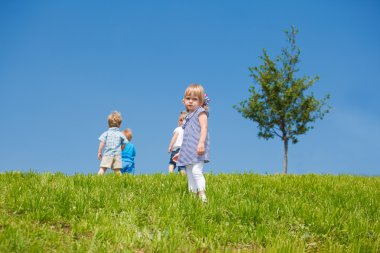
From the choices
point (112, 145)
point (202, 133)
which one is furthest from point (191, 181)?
point (112, 145)

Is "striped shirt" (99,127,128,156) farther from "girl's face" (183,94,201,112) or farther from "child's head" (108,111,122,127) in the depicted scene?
"girl's face" (183,94,201,112)

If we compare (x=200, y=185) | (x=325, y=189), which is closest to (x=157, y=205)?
(x=200, y=185)

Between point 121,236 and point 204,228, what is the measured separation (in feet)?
3.89

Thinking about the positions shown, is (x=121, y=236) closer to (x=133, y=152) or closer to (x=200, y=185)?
(x=200, y=185)

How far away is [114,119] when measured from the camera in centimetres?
1436

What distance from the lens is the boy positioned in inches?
560

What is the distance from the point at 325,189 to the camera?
9602 mm

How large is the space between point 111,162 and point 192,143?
7.32 m

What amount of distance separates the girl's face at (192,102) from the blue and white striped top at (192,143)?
0.30 feet

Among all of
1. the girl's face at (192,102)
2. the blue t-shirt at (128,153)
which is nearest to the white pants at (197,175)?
the girl's face at (192,102)

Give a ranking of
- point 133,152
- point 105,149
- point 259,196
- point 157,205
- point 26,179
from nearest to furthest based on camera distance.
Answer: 1. point 157,205
2. point 259,196
3. point 26,179
4. point 105,149
5. point 133,152

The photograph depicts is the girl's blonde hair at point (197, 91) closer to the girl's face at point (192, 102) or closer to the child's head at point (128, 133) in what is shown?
the girl's face at point (192, 102)

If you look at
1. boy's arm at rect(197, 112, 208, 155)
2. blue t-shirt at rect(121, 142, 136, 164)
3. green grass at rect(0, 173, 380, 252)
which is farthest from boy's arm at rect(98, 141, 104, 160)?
boy's arm at rect(197, 112, 208, 155)

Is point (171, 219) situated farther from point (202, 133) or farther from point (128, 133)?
point (128, 133)
